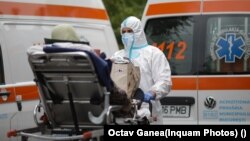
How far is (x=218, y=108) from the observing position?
866 cm

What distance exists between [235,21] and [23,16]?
248 centimetres

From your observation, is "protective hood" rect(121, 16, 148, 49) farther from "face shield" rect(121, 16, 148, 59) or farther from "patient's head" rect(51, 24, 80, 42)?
"patient's head" rect(51, 24, 80, 42)

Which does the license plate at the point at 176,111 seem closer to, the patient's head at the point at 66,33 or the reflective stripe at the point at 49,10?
the reflective stripe at the point at 49,10

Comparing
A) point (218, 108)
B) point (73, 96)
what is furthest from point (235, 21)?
point (73, 96)

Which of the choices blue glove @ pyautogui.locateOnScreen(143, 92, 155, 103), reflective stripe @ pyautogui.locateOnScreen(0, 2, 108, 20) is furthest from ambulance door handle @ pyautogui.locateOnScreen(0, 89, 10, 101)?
blue glove @ pyautogui.locateOnScreen(143, 92, 155, 103)

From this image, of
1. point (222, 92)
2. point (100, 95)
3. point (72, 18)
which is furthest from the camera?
point (72, 18)

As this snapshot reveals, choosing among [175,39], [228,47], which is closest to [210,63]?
[228,47]

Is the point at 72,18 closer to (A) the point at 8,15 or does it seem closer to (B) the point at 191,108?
(A) the point at 8,15

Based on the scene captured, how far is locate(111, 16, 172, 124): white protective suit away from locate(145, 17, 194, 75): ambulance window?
1969mm

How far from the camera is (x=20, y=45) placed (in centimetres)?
884

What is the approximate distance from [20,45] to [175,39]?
184 cm

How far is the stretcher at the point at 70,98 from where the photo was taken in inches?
238

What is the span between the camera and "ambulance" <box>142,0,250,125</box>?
8617mm

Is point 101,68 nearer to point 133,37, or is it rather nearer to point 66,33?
point 66,33
